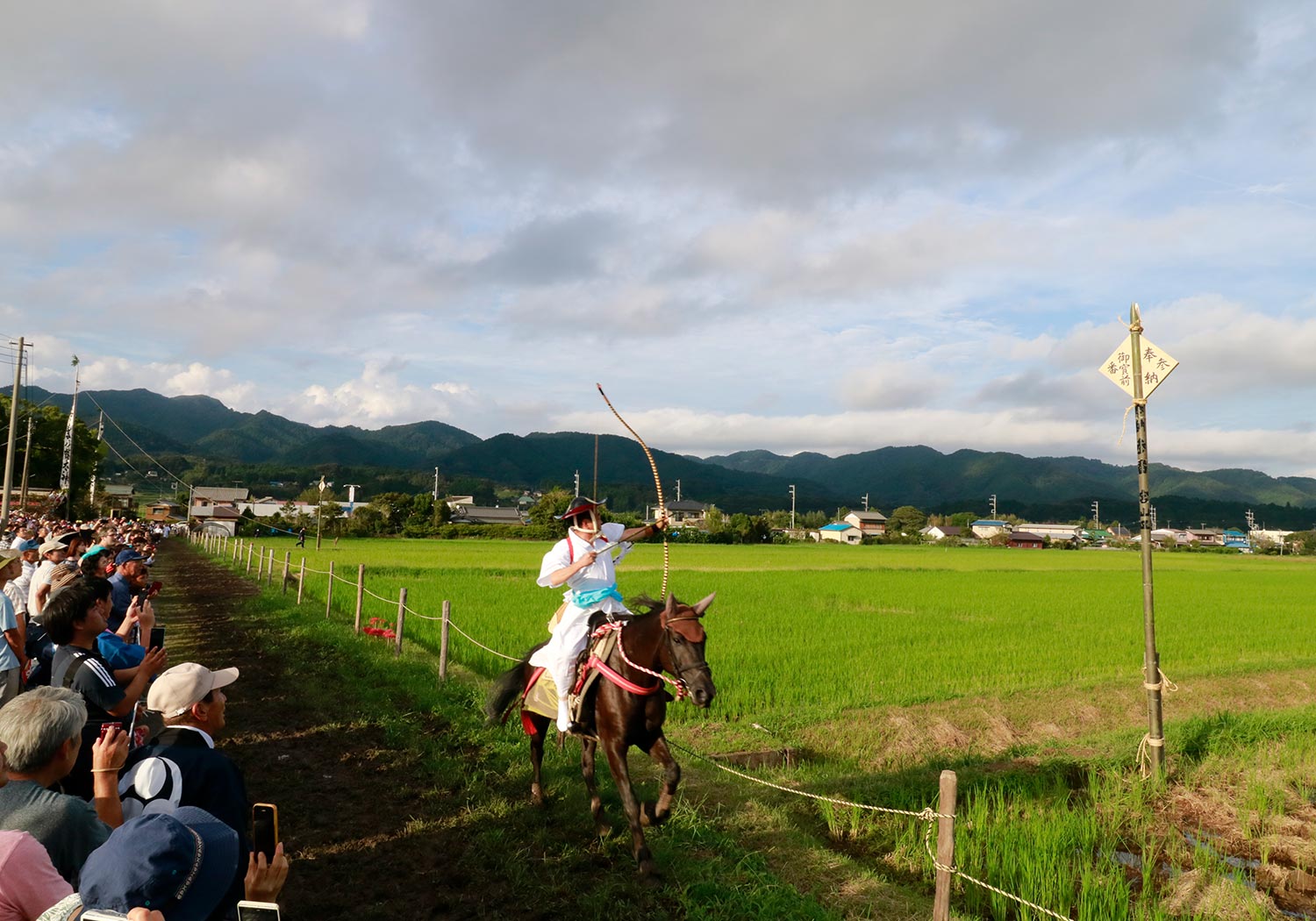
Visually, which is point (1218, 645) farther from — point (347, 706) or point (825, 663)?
point (347, 706)

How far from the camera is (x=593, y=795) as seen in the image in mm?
6207

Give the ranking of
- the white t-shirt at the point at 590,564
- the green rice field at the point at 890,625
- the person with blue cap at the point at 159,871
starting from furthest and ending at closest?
the green rice field at the point at 890,625 → the white t-shirt at the point at 590,564 → the person with blue cap at the point at 159,871

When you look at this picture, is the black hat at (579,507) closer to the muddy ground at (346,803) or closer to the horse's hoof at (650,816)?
the horse's hoof at (650,816)

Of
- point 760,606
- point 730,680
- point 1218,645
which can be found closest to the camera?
point 730,680

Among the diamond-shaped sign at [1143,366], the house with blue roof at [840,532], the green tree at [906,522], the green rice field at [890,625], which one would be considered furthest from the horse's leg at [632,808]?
the house with blue roof at [840,532]

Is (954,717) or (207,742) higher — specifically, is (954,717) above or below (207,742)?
below

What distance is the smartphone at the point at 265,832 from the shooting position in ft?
9.55

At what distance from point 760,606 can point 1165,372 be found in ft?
46.3

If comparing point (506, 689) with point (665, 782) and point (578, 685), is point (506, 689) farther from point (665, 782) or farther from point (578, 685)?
point (665, 782)

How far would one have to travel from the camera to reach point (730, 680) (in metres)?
11.2

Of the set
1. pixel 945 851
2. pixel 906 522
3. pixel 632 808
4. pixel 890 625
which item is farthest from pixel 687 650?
pixel 906 522

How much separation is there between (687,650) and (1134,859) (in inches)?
173

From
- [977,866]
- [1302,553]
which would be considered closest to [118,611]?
[977,866]

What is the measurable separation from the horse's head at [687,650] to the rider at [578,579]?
2.76ft
